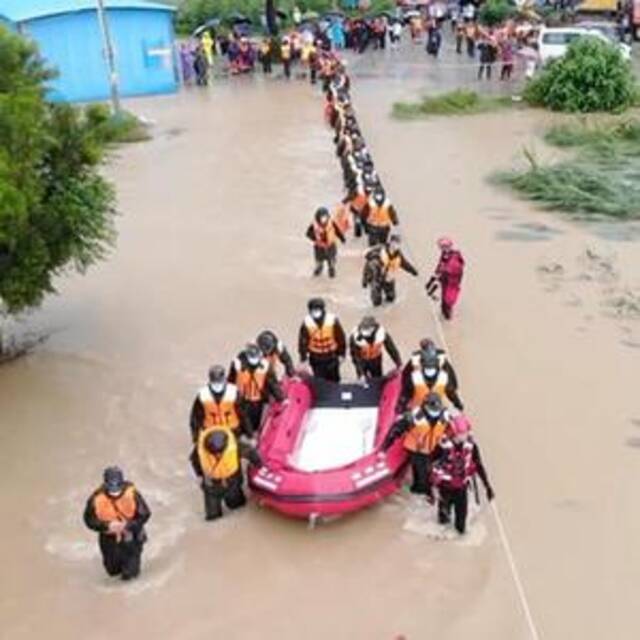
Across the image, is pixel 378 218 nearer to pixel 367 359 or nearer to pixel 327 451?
pixel 367 359

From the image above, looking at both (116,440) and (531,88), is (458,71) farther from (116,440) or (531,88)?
(116,440)

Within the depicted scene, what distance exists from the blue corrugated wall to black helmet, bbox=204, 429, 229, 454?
804 inches

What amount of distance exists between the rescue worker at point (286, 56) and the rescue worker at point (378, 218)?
17.9 meters

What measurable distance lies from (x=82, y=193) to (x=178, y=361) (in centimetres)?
233

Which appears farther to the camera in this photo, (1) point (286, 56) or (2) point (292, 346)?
(1) point (286, 56)

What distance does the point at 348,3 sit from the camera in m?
42.8

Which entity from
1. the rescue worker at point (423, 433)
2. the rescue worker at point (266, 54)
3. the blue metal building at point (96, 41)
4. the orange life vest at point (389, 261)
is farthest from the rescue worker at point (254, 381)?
the rescue worker at point (266, 54)

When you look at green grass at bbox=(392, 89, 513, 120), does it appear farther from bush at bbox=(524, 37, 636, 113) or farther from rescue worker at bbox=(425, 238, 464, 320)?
rescue worker at bbox=(425, 238, 464, 320)

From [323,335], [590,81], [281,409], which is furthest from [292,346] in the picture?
[590,81]

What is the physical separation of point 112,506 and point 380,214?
26.0 ft

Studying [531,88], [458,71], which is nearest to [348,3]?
[458,71]

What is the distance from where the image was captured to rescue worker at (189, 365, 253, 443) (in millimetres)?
9680

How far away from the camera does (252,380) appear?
10.4 m

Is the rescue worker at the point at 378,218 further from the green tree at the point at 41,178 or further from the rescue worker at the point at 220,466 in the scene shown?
the rescue worker at the point at 220,466
